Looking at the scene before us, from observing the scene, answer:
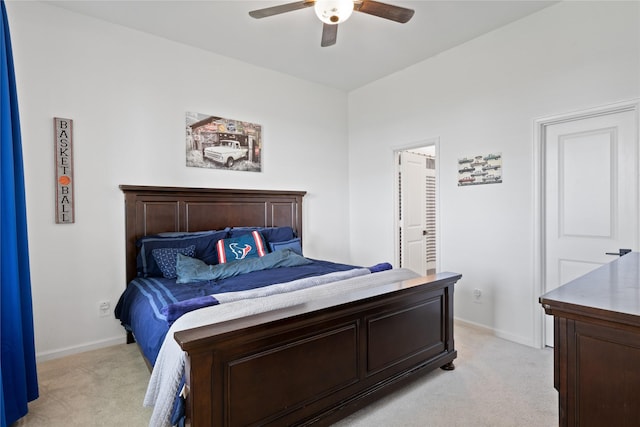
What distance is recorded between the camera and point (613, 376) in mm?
959

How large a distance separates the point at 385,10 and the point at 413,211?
2.85m

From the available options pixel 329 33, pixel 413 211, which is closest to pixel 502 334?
pixel 413 211

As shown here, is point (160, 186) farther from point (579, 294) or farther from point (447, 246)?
point (579, 294)

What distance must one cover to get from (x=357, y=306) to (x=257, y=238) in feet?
5.75

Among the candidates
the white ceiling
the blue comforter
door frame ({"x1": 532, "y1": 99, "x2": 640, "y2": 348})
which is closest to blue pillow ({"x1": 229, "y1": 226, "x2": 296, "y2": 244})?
the blue comforter

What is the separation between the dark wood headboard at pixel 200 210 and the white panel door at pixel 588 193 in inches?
104

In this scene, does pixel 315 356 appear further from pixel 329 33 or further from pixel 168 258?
pixel 329 33

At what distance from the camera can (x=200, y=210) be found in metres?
3.54

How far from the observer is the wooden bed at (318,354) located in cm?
144

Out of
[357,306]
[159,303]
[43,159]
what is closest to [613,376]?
[357,306]

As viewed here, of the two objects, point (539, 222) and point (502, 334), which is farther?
point (502, 334)

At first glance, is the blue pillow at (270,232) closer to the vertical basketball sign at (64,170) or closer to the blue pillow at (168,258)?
the blue pillow at (168,258)

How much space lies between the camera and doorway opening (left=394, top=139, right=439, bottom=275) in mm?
4387

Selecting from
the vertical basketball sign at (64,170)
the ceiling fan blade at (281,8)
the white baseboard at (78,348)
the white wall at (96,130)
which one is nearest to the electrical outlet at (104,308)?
the white wall at (96,130)
